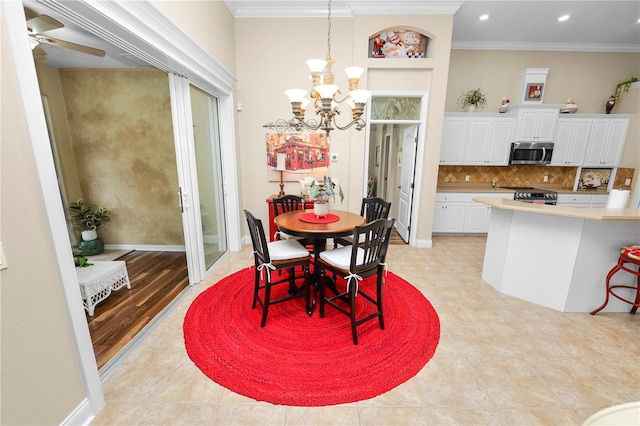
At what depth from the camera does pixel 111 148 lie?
12.5 feet

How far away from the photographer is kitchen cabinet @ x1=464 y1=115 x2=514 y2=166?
4641mm

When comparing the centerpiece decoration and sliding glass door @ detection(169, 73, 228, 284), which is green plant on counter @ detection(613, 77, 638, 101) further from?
sliding glass door @ detection(169, 73, 228, 284)

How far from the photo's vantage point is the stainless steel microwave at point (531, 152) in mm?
4676

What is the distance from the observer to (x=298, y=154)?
163 inches

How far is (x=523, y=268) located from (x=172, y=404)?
3.36 metres

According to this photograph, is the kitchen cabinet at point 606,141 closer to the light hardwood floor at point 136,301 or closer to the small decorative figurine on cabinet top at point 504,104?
the small decorative figurine on cabinet top at point 504,104

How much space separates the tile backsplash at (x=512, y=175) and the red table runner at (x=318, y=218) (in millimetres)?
3327

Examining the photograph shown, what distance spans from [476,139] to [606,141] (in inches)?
94.3

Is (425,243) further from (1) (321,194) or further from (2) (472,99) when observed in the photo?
(2) (472,99)

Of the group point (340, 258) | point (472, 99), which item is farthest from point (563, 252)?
point (472, 99)

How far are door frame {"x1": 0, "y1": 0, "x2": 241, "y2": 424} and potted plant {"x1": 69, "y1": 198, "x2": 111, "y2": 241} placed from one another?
2654mm

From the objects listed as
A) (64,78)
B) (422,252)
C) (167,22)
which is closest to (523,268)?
(422,252)

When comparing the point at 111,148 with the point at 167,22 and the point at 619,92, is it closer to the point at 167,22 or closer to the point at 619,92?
the point at 167,22

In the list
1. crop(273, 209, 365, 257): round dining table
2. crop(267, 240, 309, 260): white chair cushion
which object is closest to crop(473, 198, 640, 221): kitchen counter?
crop(273, 209, 365, 257): round dining table
